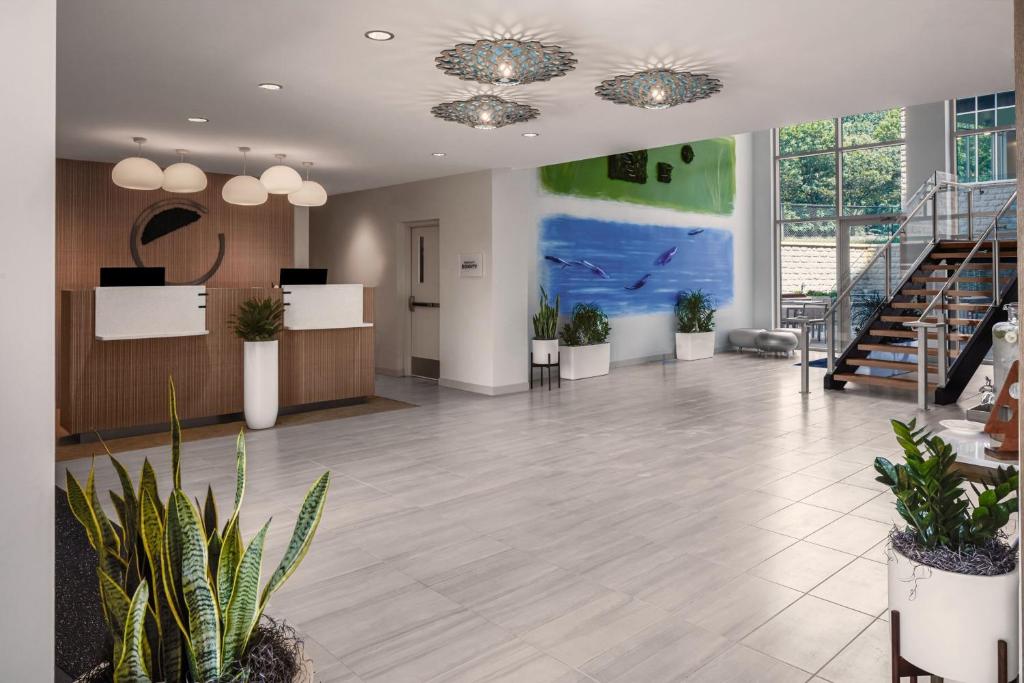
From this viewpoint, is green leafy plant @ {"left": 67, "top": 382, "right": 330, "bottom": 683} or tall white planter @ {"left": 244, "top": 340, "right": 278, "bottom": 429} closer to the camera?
green leafy plant @ {"left": 67, "top": 382, "right": 330, "bottom": 683}

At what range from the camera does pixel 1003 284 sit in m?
8.49

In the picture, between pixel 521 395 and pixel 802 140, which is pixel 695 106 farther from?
pixel 802 140

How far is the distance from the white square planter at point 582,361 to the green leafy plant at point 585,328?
0.11 m

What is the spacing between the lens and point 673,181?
40.1 feet

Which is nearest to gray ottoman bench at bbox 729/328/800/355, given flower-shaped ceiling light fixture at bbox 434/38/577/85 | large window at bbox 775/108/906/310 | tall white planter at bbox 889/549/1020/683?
large window at bbox 775/108/906/310

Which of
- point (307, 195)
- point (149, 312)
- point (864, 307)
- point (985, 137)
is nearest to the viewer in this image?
point (149, 312)

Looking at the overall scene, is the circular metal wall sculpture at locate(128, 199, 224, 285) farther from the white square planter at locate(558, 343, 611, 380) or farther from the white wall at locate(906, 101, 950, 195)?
the white wall at locate(906, 101, 950, 195)

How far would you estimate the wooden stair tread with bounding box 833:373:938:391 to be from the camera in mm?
7988

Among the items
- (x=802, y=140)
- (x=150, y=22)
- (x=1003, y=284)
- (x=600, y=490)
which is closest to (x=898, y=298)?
(x=1003, y=284)

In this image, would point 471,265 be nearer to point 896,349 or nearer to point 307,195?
point 307,195

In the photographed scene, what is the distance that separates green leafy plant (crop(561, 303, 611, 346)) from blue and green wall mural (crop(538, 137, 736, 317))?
1.01 ft

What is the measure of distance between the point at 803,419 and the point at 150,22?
6.18m

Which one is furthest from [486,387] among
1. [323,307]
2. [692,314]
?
[692,314]

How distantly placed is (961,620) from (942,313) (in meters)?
7.29
